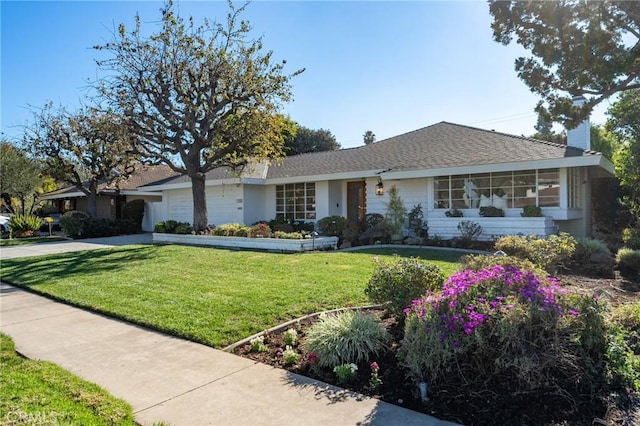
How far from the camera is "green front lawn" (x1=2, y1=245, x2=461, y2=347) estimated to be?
5824 mm

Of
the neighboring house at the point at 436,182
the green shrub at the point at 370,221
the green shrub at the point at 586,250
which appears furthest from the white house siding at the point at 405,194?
the green shrub at the point at 586,250

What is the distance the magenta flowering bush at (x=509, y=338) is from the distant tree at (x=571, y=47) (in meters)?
8.56

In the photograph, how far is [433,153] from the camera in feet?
53.1

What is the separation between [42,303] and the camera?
24.7 feet

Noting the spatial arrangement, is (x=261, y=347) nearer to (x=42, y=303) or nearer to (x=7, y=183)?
(x=42, y=303)

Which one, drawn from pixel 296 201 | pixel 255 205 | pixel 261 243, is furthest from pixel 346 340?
pixel 255 205

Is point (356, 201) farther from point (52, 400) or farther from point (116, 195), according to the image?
point (116, 195)

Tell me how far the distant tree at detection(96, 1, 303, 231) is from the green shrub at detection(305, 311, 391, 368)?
12.5 m

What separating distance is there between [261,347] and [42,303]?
525 centimetres

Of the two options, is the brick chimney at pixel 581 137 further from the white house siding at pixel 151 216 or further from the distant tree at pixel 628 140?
the white house siding at pixel 151 216

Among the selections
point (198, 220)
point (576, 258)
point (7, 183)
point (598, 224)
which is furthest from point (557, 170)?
point (7, 183)

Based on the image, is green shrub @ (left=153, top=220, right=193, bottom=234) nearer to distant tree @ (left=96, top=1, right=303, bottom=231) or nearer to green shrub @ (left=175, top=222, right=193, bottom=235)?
green shrub @ (left=175, top=222, right=193, bottom=235)

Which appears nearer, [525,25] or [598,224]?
[525,25]

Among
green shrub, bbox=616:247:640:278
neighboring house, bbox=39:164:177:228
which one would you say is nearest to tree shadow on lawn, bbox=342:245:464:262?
green shrub, bbox=616:247:640:278
